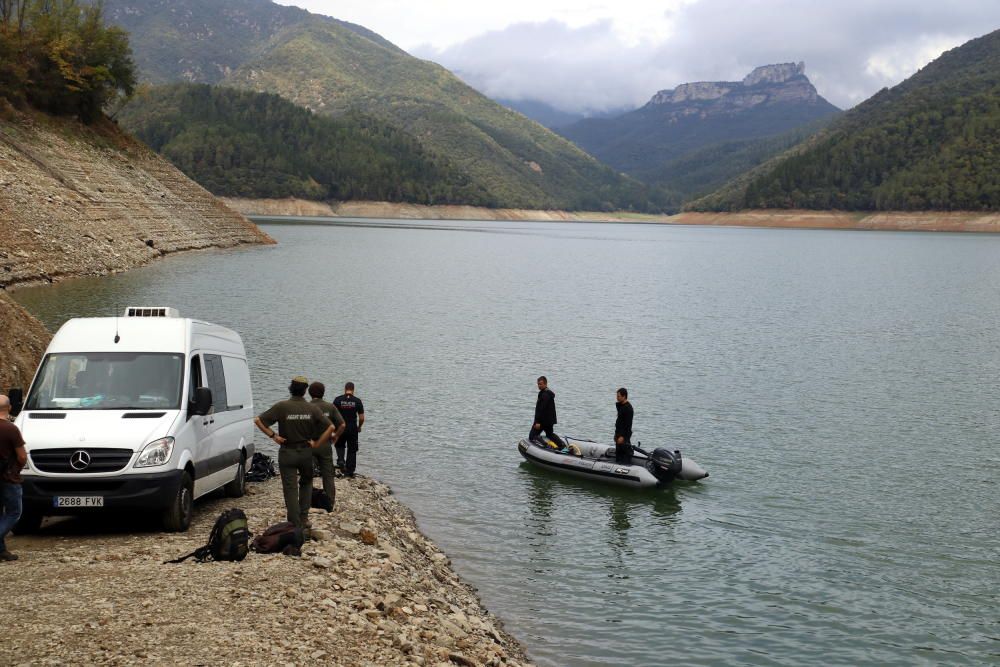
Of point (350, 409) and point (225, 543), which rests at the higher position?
point (350, 409)

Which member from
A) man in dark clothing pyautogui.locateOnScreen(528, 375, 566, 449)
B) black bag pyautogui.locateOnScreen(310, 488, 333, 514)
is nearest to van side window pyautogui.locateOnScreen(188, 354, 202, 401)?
black bag pyautogui.locateOnScreen(310, 488, 333, 514)

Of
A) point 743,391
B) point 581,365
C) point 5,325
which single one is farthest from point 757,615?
point 581,365

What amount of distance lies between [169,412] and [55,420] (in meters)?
1.16

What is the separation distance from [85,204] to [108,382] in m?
47.0

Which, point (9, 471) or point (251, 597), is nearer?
point (251, 597)

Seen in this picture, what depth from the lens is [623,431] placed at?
1778cm

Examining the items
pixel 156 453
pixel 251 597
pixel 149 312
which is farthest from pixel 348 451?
pixel 251 597

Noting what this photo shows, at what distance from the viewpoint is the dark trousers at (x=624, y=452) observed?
58.3 feet

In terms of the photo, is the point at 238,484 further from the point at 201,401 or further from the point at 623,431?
the point at 623,431

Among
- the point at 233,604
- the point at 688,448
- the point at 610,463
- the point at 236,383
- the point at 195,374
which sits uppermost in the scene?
the point at 195,374

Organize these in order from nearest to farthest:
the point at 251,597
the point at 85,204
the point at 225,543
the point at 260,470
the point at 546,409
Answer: the point at 251,597 → the point at 225,543 → the point at 260,470 → the point at 546,409 → the point at 85,204

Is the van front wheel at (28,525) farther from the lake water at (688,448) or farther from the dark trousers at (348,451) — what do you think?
the dark trousers at (348,451)

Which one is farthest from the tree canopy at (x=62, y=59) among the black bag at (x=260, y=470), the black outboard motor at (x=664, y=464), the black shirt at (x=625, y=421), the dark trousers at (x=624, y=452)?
the black outboard motor at (x=664, y=464)

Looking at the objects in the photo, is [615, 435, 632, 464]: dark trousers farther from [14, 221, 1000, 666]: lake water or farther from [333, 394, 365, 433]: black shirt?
[333, 394, 365, 433]: black shirt
